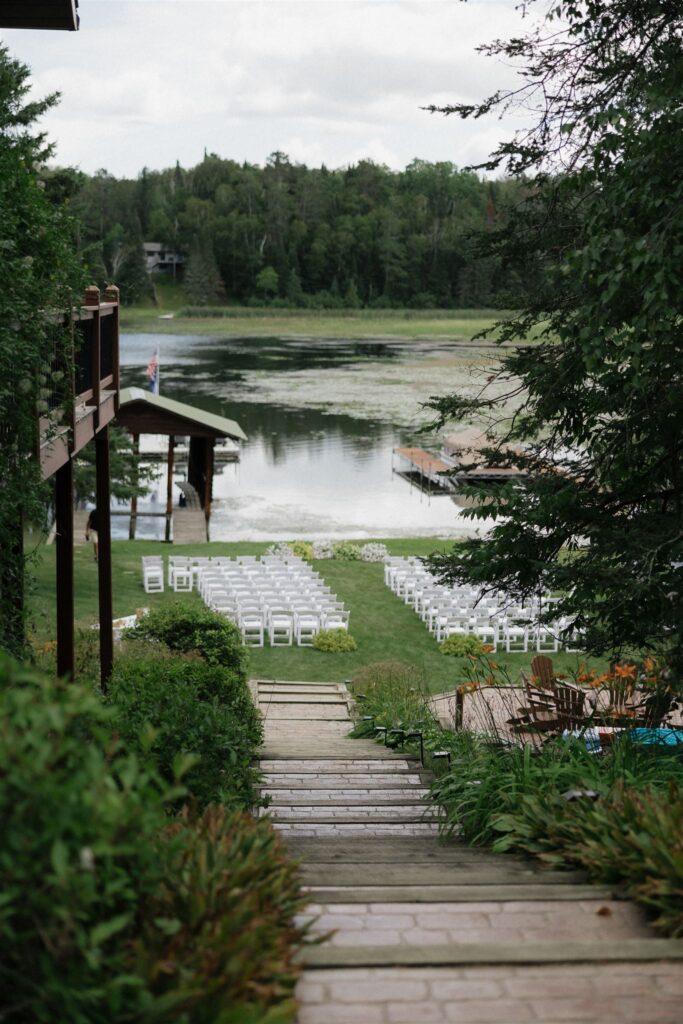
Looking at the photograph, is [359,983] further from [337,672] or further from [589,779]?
[337,672]

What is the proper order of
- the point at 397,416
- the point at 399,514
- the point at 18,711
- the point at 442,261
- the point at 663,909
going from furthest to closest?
the point at 442,261
the point at 397,416
the point at 399,514
the point at 663,909
the point at 18,711

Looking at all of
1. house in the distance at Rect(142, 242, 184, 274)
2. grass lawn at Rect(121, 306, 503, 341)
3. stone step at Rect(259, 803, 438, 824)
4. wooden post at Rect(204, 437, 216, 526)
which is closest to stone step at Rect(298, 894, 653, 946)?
stone step at Rect(259, 803, 438, 824)

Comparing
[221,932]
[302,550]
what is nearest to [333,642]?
[302,550]

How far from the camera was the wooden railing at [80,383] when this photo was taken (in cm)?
789

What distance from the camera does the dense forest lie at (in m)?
114

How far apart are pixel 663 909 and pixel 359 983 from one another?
1212 mm

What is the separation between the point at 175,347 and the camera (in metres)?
88.2

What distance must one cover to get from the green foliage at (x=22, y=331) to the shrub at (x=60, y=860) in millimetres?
4143

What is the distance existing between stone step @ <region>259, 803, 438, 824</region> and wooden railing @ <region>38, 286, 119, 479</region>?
9.94 ft

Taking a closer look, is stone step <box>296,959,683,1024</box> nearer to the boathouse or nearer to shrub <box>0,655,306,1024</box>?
shrub <box>0,655,306,1024</box>

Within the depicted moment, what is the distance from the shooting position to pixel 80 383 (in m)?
9.87

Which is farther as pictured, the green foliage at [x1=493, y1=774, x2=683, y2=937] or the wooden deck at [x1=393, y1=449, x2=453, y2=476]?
the wooden deck at [x1=393, y1=449, x2=453, y2=476]

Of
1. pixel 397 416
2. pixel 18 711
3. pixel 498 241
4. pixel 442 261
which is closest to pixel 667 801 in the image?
pixel 18 711

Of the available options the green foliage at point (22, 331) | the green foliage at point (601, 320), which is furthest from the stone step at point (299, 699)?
the green foliage at point (22, 331)
